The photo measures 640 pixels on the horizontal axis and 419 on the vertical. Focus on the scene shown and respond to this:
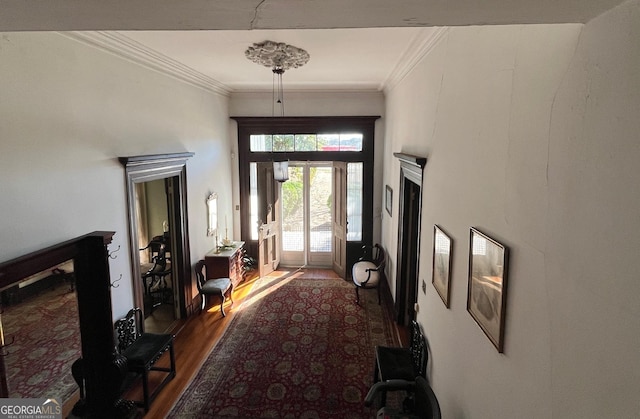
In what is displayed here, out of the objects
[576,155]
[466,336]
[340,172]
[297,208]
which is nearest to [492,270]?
[466,336]

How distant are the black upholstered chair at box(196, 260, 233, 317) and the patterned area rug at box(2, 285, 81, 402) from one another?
221 centimetres

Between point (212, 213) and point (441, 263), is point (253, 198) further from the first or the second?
point (441, 263)

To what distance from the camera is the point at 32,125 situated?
239 centimetres

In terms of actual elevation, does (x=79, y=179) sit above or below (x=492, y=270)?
above

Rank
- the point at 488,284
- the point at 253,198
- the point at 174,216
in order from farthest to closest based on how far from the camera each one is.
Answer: the point at 253,198
the point at 174,216
the point at 488,284

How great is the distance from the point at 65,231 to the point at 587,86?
3.20m

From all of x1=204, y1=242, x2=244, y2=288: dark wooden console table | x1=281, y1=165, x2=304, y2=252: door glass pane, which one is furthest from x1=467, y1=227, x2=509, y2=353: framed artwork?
x1=281, y1=165, x2=304, y2=252: door glass pane

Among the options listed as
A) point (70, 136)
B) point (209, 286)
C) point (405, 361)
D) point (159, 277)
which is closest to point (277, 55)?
point (70, 136)

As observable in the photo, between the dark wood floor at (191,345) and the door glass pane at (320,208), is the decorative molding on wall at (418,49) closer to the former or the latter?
the door glass pane at (320,208)

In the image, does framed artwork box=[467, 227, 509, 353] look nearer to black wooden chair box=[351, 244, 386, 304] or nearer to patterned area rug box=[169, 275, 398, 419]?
patterned area rug box=[169, 275, 398, 419]

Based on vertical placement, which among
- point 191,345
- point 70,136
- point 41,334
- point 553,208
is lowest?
point 191,345

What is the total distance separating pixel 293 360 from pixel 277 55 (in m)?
3.34

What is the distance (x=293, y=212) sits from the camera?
23.1 ft

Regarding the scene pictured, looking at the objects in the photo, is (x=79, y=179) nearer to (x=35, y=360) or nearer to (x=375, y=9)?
(x=35, y=360)
